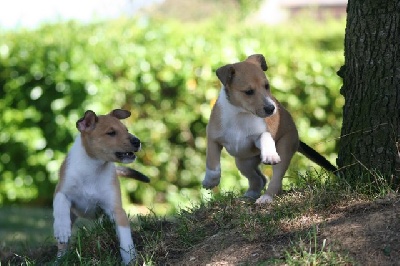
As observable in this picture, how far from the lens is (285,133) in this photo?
670cm

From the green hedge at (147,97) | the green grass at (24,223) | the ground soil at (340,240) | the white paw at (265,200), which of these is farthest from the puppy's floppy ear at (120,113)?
the green hedge at (147,97)

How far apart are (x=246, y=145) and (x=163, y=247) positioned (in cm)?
124

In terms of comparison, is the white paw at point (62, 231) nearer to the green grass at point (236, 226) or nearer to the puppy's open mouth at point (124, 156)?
the green grass at point (236, 226)

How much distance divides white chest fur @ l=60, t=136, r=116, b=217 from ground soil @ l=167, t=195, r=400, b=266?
1084 millimetres

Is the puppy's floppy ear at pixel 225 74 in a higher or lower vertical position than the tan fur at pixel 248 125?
higher

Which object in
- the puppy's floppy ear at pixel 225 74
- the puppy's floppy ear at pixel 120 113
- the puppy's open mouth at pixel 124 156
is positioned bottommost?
the puppy's open mouth at pixel 124 156

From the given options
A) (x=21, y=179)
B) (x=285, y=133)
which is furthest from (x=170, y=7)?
(x=285, y=133)

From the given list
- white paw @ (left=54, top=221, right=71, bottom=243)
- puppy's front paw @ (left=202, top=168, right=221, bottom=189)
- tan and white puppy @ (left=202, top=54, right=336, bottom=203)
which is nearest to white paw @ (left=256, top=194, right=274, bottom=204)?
tan and white puppy @ (left=202, top=54, right=336, bottom=203)

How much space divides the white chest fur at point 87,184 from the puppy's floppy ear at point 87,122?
7.7 inches

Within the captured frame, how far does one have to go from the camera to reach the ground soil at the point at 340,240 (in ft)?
16.5

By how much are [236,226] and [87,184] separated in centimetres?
139

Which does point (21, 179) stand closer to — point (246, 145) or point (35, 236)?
point (35, 236)

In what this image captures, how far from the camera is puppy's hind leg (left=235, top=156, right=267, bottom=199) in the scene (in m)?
6.99

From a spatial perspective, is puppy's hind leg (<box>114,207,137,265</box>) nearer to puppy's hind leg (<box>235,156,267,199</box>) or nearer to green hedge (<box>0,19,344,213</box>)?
puppy's hind leg (<box>235,156,267,199</box>)
